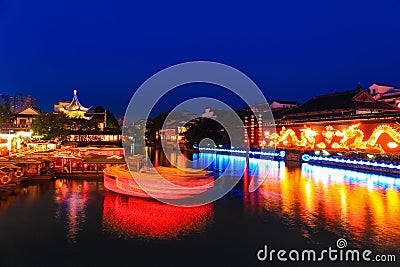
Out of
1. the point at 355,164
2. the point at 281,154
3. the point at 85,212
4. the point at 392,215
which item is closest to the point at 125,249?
the point at 85,212

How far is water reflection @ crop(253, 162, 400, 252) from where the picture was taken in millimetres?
9016

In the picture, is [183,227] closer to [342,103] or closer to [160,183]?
[160,183]

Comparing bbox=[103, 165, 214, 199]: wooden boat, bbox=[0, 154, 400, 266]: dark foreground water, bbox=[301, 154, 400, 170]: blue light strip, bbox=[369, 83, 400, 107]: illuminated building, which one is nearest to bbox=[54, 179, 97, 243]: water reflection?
bbox=[0, 154, 400, 266]: dark foreground water

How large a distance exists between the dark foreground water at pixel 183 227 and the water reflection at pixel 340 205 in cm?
3

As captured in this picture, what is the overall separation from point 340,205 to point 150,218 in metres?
6.34

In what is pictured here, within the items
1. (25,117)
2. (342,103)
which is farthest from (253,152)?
(25,117)

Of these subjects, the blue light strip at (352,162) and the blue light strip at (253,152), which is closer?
the blue light strip at (352,162)

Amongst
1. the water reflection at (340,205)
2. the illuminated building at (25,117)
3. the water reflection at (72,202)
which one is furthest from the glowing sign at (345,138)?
the illuminated building at (25,117)

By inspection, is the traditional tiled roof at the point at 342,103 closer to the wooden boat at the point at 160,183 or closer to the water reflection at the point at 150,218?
the wooden boat at the point at 160,183

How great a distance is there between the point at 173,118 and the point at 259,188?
198 feet

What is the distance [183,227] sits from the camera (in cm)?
936

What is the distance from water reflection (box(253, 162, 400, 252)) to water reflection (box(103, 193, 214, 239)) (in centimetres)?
244

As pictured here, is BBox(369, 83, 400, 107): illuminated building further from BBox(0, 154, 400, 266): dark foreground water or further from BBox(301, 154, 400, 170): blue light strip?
BBox(0, 154, 400, 266): dark foreground water

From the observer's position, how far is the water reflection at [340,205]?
902 centimetres
